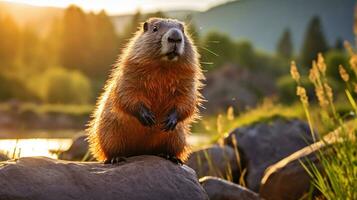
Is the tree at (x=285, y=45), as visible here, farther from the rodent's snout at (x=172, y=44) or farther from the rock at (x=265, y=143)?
the rodent's snout at (x=172, y=44)

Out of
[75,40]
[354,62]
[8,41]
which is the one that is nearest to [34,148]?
[354,62]

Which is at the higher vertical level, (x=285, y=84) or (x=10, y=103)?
(x=285, y=84)

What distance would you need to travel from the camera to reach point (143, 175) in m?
5.84

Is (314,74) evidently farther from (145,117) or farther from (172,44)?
(145,117)

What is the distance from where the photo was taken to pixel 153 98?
6.48 metres

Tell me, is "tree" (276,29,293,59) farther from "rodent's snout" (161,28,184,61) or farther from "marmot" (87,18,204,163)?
"rodent's snout" (161,28,184,61)

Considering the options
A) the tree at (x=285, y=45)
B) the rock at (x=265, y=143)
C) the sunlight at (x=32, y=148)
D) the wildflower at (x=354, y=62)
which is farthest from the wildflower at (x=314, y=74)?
the tree at (x=285, y=45)

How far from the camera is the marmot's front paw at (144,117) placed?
Result: 20.2 feet

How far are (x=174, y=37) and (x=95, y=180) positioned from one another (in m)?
1.63

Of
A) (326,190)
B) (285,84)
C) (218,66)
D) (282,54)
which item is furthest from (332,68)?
(326,190)

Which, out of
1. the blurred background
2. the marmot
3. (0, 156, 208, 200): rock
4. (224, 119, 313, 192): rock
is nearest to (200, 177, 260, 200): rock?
the marmot

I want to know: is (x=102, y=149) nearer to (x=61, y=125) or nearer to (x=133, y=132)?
(x=133, y=132)

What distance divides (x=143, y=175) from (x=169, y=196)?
0.32 meters

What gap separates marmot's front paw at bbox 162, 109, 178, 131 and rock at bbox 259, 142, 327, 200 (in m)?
2.90
